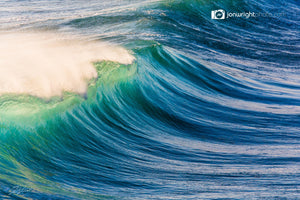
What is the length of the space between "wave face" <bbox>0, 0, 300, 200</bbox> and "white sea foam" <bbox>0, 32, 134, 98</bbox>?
34 mm

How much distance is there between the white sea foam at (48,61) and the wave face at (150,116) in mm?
34

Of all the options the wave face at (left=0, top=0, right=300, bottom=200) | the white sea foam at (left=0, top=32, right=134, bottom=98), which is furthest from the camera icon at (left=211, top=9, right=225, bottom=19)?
the white sea foam at (left=0, top=32, right=134, bottom=98)

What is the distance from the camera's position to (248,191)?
4652 millimetres

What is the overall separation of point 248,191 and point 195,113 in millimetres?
3103

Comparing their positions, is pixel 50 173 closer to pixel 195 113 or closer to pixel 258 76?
pixel 195 113

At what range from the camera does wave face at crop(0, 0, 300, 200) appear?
4852 mm

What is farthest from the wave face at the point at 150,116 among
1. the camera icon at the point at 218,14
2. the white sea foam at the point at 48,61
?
the camera icon at the point at 218,14

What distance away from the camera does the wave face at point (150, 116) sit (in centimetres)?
485

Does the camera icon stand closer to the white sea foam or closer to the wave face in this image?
the wave face

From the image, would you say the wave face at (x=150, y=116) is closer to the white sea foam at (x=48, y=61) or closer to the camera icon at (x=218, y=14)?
the white sea foam at (x=48, y=61)

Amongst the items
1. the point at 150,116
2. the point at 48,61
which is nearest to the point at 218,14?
the point at 48,61

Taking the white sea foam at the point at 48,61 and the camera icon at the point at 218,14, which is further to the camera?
the camera icon at the point at 218,14

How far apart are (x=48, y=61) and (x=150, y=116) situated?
97.0 inches

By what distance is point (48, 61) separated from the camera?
27.8 ft
